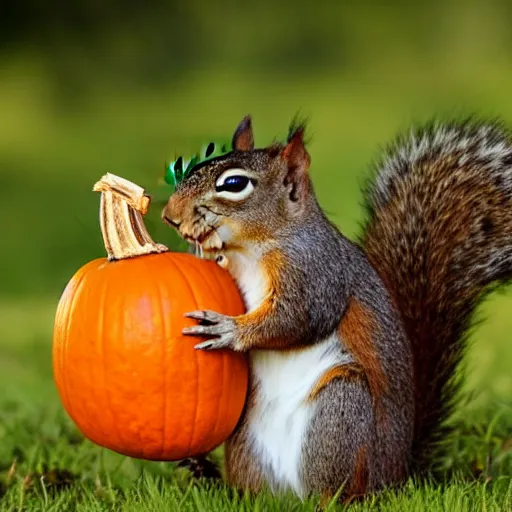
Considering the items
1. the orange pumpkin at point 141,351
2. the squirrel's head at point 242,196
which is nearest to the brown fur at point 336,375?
the orange pumpkin at point 141,351

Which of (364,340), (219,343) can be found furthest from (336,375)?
(219,343)

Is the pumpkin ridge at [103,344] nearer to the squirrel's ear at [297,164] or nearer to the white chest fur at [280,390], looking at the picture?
the white chest fur at [280,390]

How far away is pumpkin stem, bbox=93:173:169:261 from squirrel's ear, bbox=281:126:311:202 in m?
0.31

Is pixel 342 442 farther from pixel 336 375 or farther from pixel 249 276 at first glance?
pixel 249 276

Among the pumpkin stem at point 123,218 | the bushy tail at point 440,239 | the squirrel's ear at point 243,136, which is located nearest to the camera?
the pumpkin stem at point 123,218

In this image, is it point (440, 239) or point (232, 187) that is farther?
point (440, 239)

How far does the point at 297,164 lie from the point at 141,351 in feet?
1.70

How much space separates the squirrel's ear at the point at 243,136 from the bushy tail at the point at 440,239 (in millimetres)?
437

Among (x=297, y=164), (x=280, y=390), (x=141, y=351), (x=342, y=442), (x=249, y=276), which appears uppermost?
(x=297, y=164)

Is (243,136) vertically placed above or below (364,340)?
above

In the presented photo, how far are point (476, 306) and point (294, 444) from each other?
643mm

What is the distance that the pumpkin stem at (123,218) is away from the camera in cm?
235

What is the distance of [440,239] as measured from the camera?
267cm

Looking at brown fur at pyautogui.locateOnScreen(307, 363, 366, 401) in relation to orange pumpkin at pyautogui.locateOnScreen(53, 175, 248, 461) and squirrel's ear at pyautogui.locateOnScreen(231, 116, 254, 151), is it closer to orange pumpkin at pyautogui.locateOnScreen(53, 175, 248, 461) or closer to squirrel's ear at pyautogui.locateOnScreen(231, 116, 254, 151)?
orange pumpkin at pyautogui.locateOnScreen(53, 175, 248, 461)
